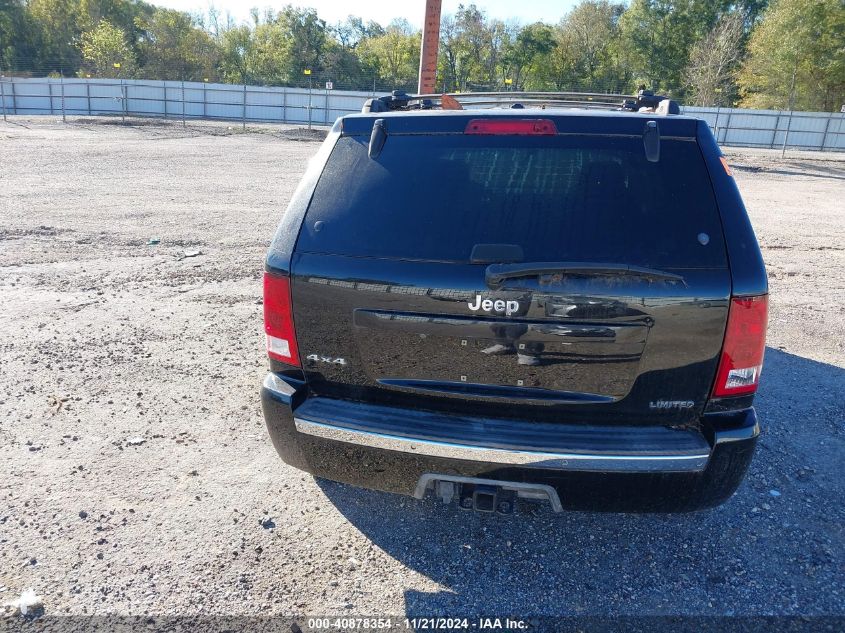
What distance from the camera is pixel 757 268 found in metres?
2.45

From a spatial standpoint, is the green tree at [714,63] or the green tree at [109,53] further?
the green tree at [109,53]

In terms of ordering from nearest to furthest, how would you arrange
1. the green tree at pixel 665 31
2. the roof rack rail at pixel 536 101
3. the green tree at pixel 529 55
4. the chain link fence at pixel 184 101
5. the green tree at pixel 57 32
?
1. the roof rack rail at pixel 536 101
2. the chain link fence at pixel 184 101
3. the green tree at pixel 665 31
4. the green tree at pixel 529 55
5. the green tree at pixel 57 32

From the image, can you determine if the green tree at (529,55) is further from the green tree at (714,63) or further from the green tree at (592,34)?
the green tree at (714,63)

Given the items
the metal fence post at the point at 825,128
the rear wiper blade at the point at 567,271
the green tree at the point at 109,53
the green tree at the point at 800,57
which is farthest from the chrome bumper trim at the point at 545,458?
the green tree at the point at 109,53

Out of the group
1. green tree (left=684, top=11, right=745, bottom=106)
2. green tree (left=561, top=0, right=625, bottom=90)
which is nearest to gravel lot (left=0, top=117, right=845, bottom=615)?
green tree (left=684, top=11, right=745, bottom=106)

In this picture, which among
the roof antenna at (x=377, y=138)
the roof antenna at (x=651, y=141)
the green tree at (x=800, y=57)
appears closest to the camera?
the roof antenna at (x=651, y=141)

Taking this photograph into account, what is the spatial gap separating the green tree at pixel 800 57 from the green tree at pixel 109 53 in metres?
54.9

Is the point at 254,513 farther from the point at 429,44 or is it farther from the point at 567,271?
the point at 429,44

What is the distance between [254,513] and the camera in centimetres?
323

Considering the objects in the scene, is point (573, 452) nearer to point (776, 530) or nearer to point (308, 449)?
point (308, 449)

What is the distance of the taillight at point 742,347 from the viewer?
96.4 inches

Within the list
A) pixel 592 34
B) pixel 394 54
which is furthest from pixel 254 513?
pixel 394 54

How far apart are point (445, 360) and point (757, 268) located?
1.31 metres

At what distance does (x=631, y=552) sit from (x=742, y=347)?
1.20 meters
